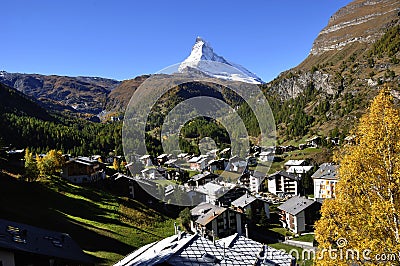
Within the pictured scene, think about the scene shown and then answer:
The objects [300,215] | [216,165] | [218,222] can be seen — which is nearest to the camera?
[218,222]

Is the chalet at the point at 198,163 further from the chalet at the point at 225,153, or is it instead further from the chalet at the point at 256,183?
the chalet at the point at 256,183

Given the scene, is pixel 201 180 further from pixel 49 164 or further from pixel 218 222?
pixel 49 164

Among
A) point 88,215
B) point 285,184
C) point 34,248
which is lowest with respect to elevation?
point 285,184

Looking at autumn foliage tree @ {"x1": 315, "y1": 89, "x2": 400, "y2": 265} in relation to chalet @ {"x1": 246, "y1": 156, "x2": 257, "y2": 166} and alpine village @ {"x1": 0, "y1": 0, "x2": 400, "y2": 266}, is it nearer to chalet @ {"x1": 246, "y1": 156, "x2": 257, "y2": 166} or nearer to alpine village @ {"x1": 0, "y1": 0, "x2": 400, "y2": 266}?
alpine village @ {"x1": 0, "y1": 0, "x2": 400, "y2": 266}

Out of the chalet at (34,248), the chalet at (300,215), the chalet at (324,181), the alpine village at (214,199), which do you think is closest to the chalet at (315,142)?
the alpine village at (214,199)

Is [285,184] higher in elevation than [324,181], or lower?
lower

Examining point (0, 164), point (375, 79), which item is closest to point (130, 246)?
point (0, 164)

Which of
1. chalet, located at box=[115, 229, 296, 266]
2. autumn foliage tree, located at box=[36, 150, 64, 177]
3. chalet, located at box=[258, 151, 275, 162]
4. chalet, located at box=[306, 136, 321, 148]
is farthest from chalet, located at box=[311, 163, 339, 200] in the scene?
chalet, located at box=[306, 136, 321, 148]

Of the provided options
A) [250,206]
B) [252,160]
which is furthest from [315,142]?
[250,206]
